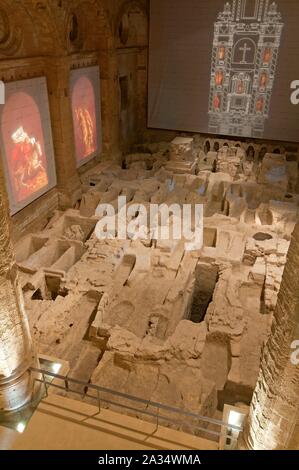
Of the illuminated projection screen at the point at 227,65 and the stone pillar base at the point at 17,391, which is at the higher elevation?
the illuminated projection screen at the point at 227,65

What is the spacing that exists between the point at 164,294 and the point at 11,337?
4.02 m

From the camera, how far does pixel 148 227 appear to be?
10562 mm

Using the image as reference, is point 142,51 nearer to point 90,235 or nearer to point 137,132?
point 137,132

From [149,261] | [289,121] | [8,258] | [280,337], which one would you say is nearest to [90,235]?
[149,261]

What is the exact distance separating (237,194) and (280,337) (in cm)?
1005

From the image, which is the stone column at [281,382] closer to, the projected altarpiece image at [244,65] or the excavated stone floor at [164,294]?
the excavated stone floor at [164,294]

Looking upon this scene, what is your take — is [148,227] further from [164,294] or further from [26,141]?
[26,141]

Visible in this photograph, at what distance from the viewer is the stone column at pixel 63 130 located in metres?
10.5

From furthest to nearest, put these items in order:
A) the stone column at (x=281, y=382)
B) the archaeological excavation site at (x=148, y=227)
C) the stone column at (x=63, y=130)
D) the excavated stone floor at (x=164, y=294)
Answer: the stone column at (x=63, y=130)
the excavated stone floor at (x=164, y=294)
the archaeological excavation site at (x=148, y=227)
the stone column at (x=281, y=382)

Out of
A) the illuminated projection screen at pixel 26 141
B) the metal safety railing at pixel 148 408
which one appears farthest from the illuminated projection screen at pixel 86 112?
the metal safety railing at pixel 148 408

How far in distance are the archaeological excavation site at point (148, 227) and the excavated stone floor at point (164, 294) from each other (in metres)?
0.04

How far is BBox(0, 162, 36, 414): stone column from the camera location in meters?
4.10

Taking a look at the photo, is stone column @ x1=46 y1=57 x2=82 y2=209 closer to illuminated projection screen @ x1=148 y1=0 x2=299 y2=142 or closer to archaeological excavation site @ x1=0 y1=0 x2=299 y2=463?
archaeological excavation site @ x1=0 y1=0 x2=299 y2=463

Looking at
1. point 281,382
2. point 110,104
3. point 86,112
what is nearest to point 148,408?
point 281,382
